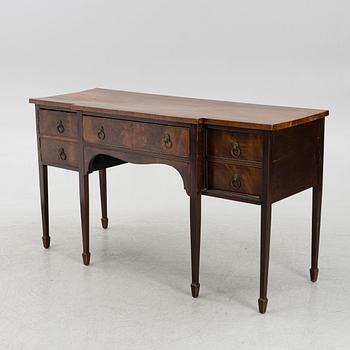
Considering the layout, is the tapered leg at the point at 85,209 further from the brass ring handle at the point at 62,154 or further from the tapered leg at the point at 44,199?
the tapered leg at the point at 44,199

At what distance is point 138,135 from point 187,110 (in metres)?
0.30

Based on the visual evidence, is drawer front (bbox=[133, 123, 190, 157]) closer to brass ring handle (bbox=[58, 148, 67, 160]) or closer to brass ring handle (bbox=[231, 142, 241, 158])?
brass ring handle (bbox=[231, 142, 241, 158])

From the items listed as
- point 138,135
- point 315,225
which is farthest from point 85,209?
point 315,225

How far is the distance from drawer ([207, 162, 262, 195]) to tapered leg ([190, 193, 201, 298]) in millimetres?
108

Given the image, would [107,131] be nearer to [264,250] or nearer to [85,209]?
[85,209]

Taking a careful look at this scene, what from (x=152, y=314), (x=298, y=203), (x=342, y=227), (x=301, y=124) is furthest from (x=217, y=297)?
(x=298, y=203)

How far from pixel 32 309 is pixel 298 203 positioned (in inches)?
100

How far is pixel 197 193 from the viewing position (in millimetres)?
4344

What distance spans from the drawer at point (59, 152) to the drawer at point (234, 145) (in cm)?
102

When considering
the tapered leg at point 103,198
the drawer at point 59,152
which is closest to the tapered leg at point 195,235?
the drawer at point 59,152

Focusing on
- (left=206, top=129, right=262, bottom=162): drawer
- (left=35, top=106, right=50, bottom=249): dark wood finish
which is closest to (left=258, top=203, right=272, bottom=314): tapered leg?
(left=206, top=129, right=262, bottom=162): drawer

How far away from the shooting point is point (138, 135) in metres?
4.55

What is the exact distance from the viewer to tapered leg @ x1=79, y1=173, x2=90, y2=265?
16.2ft

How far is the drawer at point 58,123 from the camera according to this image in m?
4.92
